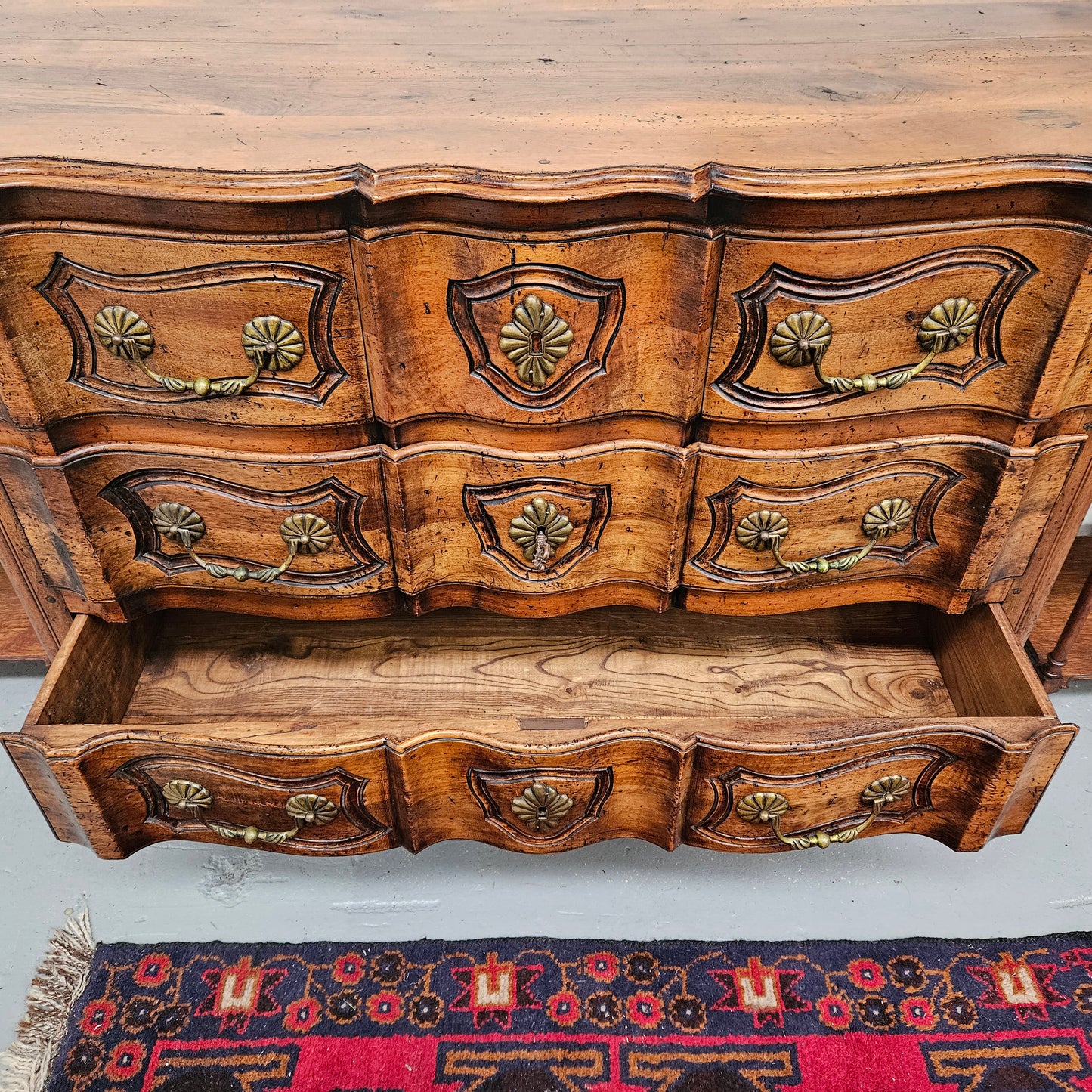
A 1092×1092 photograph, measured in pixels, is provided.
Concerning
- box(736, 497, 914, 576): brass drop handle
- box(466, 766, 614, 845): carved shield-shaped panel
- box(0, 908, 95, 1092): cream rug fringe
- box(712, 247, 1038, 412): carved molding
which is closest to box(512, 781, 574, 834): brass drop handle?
box(466, 766, 614, 845): carved shield-shaped panel

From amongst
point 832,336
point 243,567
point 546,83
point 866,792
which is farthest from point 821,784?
point 546,83

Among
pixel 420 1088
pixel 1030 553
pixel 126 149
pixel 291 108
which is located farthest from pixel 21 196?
pixel 1030 553

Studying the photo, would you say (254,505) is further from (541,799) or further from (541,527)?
(541,799)

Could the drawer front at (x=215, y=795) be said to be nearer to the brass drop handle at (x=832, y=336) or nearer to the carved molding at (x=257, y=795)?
the carved molding at (x=257, y=795)

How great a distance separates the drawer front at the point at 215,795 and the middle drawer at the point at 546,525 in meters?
0.20

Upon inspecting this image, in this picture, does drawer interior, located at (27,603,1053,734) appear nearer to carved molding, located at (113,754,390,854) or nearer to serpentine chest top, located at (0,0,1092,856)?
serpentine chest top, located at (0,0,1092,856)

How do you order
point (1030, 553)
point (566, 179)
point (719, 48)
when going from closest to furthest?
point (566, 179) → point (719, 48) → point (1030, 553)

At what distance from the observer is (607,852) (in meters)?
1.33

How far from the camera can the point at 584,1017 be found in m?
1.17

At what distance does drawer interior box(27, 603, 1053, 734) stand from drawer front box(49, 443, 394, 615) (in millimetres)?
118

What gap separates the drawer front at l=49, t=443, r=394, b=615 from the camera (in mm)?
1037

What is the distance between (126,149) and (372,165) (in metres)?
0.22

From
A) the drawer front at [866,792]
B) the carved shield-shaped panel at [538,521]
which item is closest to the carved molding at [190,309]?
the carved shield-shaped panel at [538,521]

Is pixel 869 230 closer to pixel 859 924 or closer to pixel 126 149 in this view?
pixel 126 149
